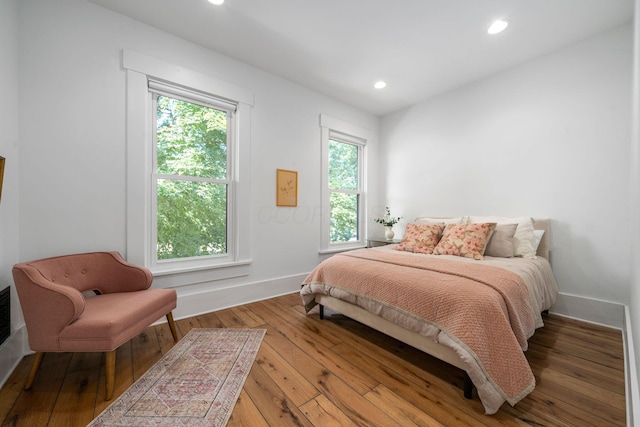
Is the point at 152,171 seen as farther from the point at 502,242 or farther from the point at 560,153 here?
the point at 560,153

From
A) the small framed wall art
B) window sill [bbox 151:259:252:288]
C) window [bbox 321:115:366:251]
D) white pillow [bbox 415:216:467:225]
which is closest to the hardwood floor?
window sill [bbox 151:259:252:288]

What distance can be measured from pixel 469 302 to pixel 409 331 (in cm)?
48

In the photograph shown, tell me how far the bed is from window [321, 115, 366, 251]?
50.2 inches

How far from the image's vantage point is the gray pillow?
251 cm

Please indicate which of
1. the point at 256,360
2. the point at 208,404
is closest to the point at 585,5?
the point at 256,360

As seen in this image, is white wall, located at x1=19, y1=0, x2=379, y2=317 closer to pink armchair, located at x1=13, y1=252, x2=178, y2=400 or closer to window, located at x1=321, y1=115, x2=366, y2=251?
pink armchair, located at x1=13, y1=252, x2=178, y2=400

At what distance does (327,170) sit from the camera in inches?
147

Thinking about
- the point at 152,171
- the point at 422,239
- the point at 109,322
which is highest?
the point at 152,171

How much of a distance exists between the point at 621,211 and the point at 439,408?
8.45 feet

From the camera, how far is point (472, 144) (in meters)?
3.35

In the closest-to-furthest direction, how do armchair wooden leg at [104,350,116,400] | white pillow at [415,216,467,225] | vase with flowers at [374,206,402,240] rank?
armchair wooden leg at [104,350,116,400], white pillow at [415,216,467,225], vase with flowers at [374,206,402,240]

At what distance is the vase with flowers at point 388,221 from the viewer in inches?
155

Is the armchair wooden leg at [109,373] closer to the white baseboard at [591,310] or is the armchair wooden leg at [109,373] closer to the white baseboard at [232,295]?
the white baseboard at [232,295]

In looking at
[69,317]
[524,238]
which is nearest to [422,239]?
[524,238]
